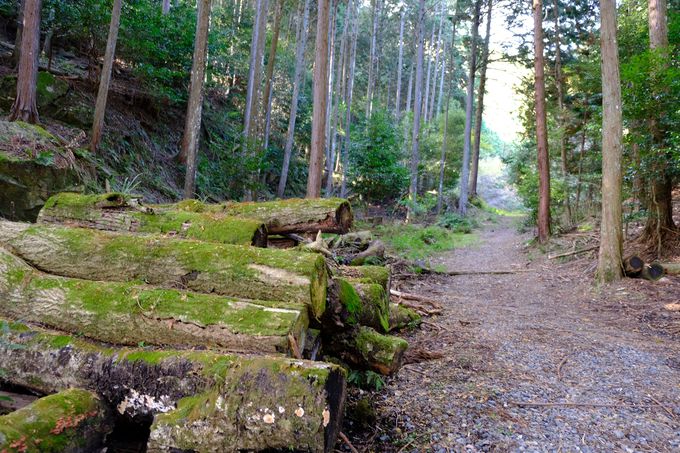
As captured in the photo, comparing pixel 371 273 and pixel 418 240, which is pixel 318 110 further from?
pixel 371 273

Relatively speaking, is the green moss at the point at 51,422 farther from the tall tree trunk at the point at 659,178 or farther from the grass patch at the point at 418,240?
the grass patch at the point at 418,240

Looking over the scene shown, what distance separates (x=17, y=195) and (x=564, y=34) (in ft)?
73.8

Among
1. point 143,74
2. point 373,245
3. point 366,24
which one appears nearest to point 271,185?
point 143,74

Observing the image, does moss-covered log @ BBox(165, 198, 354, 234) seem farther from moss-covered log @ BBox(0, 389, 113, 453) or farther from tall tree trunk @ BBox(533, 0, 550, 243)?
tall tree trunk @ BBox(533, 0, 550, 243)

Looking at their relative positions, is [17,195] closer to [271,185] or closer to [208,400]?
[208,400]

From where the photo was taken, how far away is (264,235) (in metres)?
4.96

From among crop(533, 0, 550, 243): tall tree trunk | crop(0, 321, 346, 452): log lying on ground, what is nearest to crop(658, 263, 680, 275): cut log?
crop(533, 0, 550, 243): tall tree trunk

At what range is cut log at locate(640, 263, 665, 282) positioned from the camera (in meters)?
8.24

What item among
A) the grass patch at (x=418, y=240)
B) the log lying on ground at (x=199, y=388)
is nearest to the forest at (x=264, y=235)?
the log lying on ground at (x=199, y=388)

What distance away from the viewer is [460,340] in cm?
564

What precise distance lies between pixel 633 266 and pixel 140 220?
9185mm

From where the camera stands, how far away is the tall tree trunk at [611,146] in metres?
8.34

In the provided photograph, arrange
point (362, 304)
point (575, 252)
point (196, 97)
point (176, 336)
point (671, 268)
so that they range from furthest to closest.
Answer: point (196, 97) < point (575, 252) < point (671, 268) < point (362, 304) < point (176, 336)

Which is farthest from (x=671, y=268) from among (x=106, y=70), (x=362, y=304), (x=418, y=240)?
(x=106, y=70)
